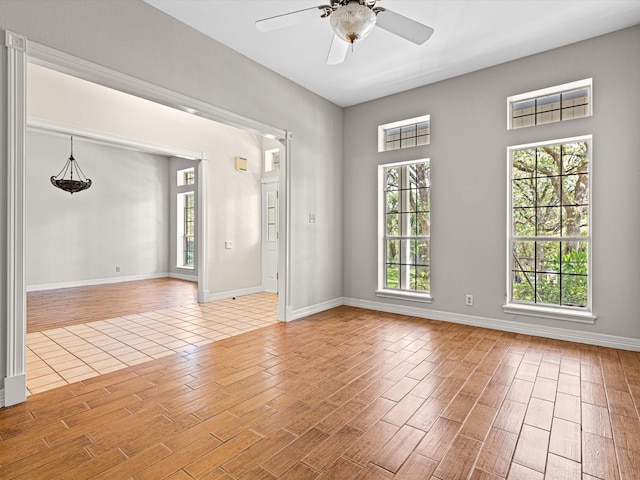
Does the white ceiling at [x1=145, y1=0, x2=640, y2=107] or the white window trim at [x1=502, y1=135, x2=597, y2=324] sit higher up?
the white ceiling at [x1=145, y1=0, x2=640, y2=107]

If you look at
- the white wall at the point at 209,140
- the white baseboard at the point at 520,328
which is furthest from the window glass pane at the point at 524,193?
the white wall at the point at 209,140

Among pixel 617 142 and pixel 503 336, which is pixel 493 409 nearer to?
pixel 503 336

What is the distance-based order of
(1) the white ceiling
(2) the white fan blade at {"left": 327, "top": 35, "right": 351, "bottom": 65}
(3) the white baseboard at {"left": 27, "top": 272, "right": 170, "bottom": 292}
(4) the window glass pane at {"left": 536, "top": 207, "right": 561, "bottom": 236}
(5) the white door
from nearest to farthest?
(2) the white fan blade at {"left": 327, "top": 35, "right": 351, "bottom": 65} < (1) the white ceiling < (4) the window glass pane at {"left": 536, "top": 207, "right": 561, "bottom": 236} < (5) the white door < (3) the white baseboard at {"left": 27, "top": 272, "right": 170, "bottom": 292}

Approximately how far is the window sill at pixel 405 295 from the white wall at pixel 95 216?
21.3 feet

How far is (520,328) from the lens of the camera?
3.99 metres

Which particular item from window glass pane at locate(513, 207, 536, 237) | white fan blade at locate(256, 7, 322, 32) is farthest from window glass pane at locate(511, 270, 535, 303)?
white fan blade at locate(256, 7, 322, 32)

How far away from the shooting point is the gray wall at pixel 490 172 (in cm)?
341

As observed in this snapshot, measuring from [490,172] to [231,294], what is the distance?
4.57 m

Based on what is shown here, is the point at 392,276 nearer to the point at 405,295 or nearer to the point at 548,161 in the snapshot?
the point at 405,295

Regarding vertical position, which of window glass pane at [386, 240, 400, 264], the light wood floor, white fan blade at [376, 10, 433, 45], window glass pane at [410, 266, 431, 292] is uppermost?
white fan blade at [376, 10, 433, 45]

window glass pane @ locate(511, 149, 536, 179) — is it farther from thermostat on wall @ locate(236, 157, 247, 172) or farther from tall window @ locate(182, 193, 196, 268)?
tall window @ locate(182, 193, 196, 268)

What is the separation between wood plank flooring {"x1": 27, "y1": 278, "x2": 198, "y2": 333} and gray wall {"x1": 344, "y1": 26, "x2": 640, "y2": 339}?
3275 millimetres

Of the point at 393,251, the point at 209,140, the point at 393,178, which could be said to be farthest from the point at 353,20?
the point at 209,140

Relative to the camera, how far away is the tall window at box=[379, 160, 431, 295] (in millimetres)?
4863
